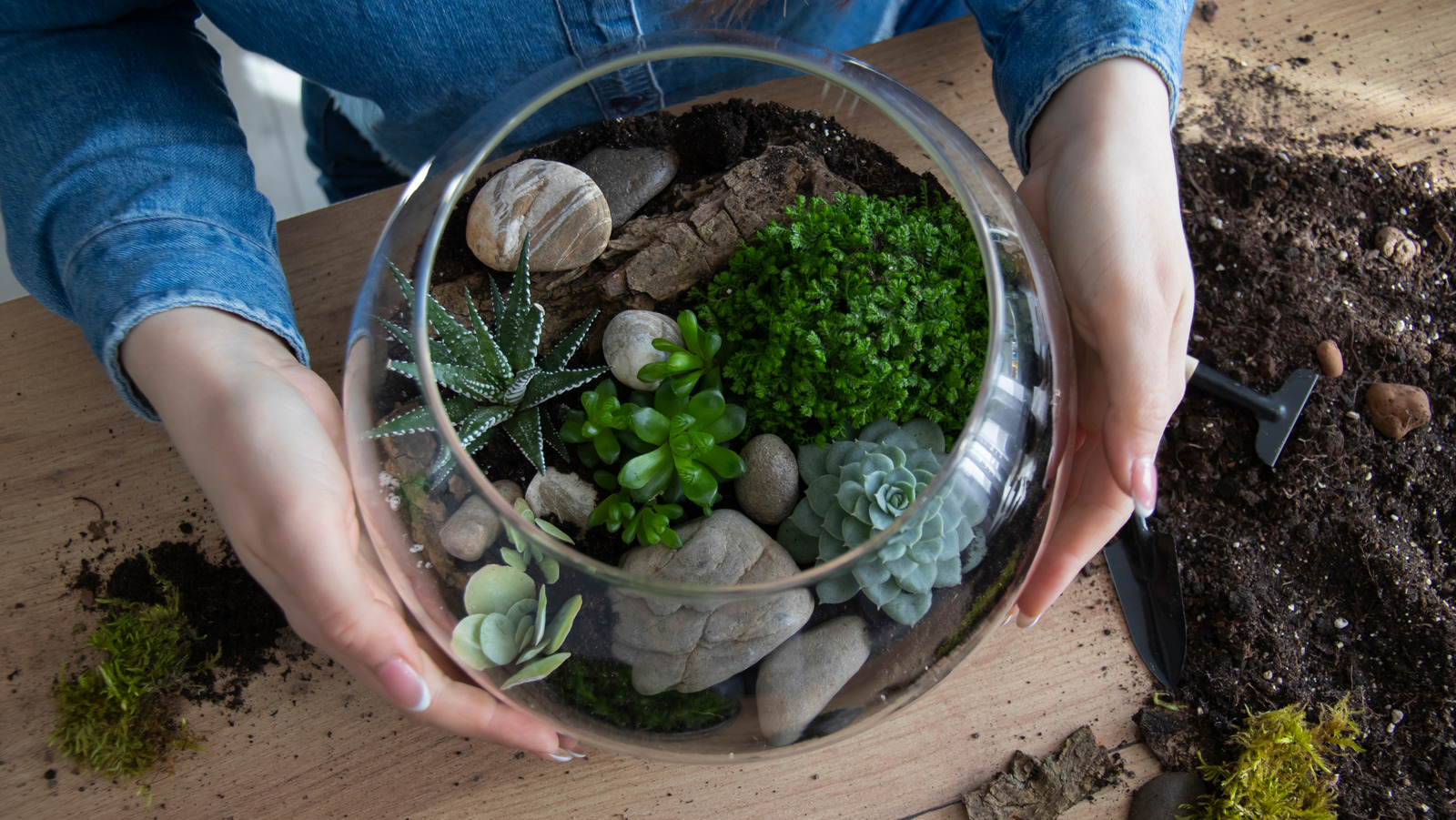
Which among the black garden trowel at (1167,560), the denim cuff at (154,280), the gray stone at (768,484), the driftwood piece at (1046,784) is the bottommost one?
the driftwood piece at (1046,784)

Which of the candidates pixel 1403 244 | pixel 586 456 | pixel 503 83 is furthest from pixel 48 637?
pixel 1403 244

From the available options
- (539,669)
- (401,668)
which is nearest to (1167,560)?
(539,669)

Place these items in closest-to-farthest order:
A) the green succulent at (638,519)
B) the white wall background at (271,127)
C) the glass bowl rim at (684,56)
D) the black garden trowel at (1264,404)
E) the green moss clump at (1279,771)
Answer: the glass bowl rim at (684,56) < the green succulent at (638,519) < the green moss clump at (1279,771) < the black garden trowel at (1264,404) < the white wall background at (271,127)

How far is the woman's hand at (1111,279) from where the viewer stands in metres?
0.83

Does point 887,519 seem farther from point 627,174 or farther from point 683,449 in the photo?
point 627,174

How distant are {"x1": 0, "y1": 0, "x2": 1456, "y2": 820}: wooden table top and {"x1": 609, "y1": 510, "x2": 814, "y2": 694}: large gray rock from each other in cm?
35

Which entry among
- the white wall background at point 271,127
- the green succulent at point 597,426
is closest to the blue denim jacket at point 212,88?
the green succulent at point 597,426

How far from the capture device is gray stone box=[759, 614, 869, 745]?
2.27 ft

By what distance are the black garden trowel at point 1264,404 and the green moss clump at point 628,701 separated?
0.81 metres

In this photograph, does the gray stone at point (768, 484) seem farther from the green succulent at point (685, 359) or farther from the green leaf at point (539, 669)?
the green leaf at point (539, 669)

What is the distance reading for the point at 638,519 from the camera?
0.79 meters

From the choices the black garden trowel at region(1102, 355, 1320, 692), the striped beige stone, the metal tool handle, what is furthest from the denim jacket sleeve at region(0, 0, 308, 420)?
the metal tool handle

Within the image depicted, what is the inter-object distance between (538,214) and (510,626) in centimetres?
41

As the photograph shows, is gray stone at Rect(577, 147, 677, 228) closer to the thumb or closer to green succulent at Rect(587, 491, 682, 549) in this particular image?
green succulent at Rect(587, 491, 682, 549)
